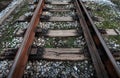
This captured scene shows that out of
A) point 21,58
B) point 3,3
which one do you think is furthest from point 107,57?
point 3,3

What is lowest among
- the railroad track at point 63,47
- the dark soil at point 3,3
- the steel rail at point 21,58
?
the dark soil at point 3,3

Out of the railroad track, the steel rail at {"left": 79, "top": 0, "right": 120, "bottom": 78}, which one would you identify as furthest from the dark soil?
the steel rail at {"left": 79, "top": 0, "right": 120, "bottom": 78}

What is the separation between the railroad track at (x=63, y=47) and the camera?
3.27m

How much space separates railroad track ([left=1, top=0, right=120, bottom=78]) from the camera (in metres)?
3.27

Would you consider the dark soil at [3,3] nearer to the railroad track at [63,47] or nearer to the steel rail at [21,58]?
the railroad track at [63,47]

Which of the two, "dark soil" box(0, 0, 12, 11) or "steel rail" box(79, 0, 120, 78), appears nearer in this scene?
"steel rail" box(79, 0, 120, 78)

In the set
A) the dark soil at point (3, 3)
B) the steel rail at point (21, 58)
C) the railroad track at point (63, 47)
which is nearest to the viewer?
the steel rail at point (21, 58)

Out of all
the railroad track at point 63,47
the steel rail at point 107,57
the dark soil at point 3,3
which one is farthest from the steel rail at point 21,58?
the dark soil at point 3,3

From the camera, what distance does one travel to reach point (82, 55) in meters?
3.82

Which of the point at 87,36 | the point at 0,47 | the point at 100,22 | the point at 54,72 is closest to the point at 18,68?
the point at 54,72

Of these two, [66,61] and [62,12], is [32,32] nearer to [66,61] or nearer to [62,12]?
[66,61]

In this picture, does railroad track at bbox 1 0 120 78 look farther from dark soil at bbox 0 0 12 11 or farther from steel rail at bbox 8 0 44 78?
dark soil at bbox 0 0 12 11

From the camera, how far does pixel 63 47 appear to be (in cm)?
416

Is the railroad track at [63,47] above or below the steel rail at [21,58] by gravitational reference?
below
